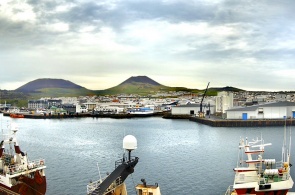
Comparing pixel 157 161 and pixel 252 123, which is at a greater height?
pixel 252 123

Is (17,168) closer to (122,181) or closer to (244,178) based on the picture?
(122,181)

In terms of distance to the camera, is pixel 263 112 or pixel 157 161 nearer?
pixel 157 161

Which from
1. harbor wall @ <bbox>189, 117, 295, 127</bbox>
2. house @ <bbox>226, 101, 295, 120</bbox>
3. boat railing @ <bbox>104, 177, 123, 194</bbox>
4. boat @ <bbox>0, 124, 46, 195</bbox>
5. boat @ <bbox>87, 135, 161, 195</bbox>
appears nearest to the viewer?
boat @ <bbox>87, 135, 161, 195</bbox>

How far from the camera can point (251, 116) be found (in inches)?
2805

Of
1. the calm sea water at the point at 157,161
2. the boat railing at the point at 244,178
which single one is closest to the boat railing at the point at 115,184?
the boat railing at the point at 244,178

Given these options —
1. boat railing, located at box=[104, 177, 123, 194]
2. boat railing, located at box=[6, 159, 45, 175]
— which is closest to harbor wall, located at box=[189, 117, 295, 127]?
boat railing, located at box=[6, 159, 45, 175]

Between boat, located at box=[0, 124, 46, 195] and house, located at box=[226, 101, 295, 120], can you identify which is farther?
house, located at box=[226, 101, 295, 120]

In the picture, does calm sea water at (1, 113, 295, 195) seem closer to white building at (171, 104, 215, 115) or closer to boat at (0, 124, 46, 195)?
boat at (0, 124, 46, 195)

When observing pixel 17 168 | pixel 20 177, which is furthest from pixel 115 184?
pixel 17 168

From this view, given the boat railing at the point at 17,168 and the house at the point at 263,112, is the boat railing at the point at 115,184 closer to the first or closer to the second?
the boat railing at the point at 17,168

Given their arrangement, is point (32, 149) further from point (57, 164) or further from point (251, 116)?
point (251, 116)

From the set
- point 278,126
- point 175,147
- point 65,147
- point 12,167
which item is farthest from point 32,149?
point 278,126

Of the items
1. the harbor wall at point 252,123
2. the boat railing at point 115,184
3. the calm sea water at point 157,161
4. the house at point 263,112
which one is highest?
the house at point 263,112

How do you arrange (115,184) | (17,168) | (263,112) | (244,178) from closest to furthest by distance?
(115,184) < (244,178) < (17,168) < (263,112)
